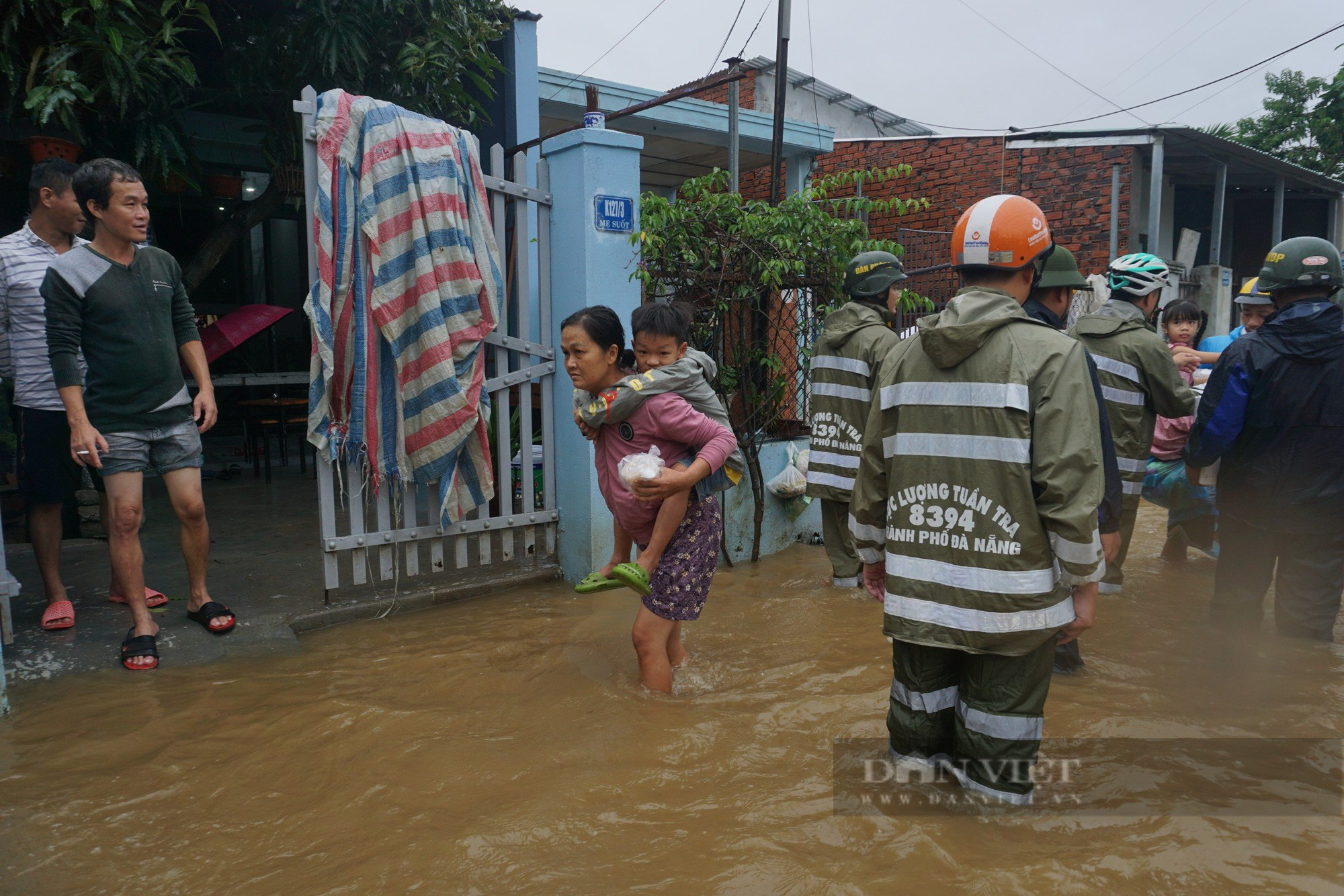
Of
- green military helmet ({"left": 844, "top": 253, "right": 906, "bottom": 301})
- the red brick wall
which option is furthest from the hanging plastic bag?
the red brick wall

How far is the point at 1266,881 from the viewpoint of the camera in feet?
7.67

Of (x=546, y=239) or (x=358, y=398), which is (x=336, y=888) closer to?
(x=358, y=398)

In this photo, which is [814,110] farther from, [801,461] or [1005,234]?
[1005,234]

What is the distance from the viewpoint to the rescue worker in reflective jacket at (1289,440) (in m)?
4.05

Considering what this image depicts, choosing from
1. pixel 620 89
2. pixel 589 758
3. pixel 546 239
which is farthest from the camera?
pixel 620 89

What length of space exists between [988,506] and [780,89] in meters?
6.09

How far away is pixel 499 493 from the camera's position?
16.4 feet

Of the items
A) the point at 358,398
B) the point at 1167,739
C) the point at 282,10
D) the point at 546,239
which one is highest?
the point at 282,10

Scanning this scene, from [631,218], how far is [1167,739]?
12.0 feet

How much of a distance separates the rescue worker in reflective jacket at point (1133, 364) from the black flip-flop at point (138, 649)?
14.4 feet

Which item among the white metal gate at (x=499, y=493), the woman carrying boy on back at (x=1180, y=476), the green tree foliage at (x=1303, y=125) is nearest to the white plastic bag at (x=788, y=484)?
the white metal gate at (x=499, y=493)

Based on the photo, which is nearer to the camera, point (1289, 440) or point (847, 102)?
point (1289, 440)

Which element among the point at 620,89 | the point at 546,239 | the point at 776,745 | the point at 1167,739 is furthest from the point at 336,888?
the point at 620,89

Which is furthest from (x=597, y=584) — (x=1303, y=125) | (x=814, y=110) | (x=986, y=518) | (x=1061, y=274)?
(x=1303, y=125)
